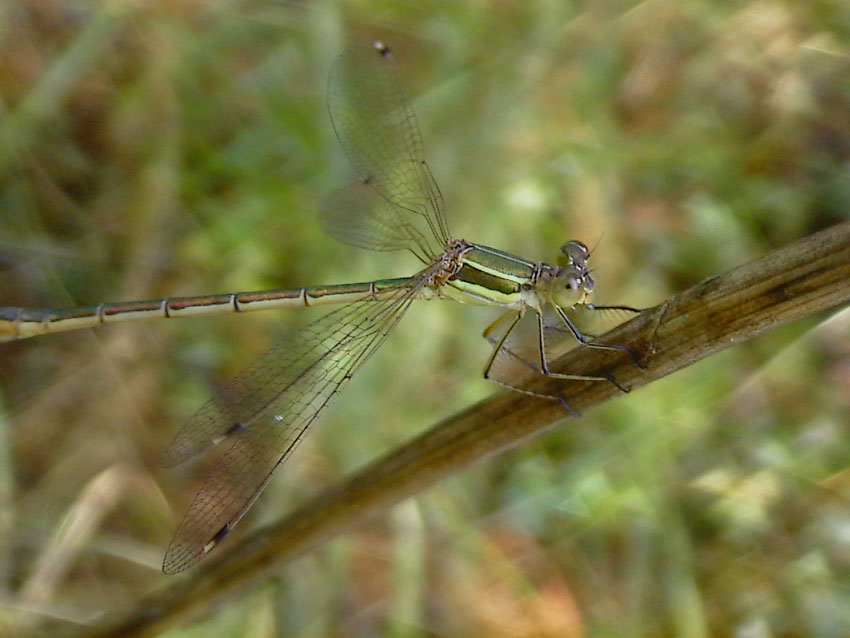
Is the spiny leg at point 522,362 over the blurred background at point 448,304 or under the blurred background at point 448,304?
under

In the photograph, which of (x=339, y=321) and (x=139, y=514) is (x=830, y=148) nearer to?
(x=339, y=321)

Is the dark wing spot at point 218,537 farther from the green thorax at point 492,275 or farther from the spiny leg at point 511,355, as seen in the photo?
the green thorax at point 492,275

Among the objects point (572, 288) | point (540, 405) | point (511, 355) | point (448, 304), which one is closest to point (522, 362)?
point (511, 355)

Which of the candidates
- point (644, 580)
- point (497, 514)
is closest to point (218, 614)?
point (497, 514)

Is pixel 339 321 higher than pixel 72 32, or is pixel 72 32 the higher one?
pixel 72 32

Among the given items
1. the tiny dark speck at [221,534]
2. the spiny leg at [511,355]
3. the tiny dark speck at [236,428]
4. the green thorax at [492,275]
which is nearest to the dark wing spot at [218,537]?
the tiny dark speck at [221,534]

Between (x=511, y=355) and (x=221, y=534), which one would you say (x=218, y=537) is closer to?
(x=221, y=534)

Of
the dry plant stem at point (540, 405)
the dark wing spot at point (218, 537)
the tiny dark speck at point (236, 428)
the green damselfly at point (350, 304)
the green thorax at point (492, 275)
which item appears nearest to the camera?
the dry plant stem at point (540, 405)

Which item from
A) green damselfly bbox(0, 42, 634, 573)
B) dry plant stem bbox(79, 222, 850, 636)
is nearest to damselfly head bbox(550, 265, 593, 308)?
green damselfly bbox(0, 42, 634, 573)

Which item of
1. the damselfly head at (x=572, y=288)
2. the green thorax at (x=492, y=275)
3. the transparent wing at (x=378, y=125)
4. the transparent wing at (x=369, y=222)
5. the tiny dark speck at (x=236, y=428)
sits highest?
the transparent wing at (x=378, y=125)
